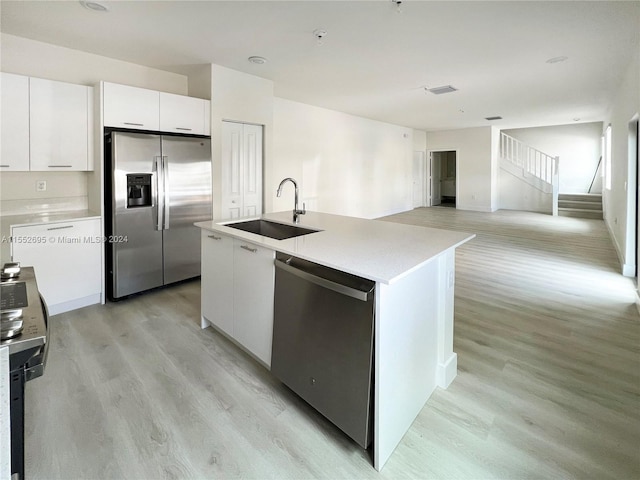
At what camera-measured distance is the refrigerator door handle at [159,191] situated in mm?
3657

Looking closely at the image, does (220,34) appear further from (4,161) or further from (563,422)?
(563,422)

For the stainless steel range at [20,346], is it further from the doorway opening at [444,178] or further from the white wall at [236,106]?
the doorway opening at [444,178]

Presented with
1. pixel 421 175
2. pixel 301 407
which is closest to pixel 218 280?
pixel 301 407

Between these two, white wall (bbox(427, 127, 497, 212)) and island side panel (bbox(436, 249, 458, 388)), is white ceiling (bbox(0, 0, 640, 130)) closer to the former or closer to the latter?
island side panel (bbox(436, 249, 458, 388))

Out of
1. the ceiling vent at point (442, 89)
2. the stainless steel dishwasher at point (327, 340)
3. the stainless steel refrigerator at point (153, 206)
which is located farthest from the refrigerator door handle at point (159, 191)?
the ceiling vent at point (442, 89)

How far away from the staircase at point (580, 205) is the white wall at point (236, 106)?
907 cm

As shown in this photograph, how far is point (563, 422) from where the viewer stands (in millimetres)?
1838

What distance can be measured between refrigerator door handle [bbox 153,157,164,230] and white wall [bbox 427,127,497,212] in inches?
376

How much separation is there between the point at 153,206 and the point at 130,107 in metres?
1.02

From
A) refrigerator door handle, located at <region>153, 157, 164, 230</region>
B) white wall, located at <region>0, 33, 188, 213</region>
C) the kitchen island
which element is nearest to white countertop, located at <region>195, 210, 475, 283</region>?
the kitchen island

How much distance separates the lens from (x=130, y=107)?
3.54 metres

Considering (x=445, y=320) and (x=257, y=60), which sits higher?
(x=257, y=60)

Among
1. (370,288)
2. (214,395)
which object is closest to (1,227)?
(214,395)

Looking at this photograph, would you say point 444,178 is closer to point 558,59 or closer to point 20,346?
point 558,59
